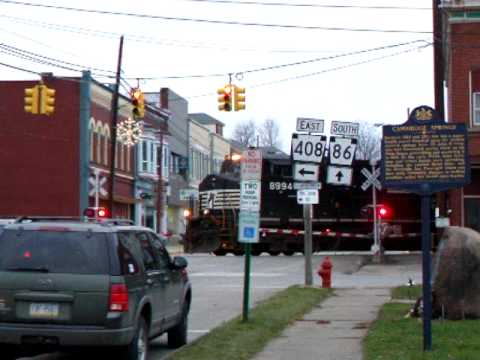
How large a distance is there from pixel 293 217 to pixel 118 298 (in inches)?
1328

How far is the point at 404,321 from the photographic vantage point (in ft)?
48.3

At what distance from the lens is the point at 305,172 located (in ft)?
74.4

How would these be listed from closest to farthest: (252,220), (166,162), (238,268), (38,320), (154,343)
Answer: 1. (38,320)
2. (154,343)
3. (252,220)
4. (238,268)
5. (166,162)

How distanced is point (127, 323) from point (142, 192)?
52322 mm

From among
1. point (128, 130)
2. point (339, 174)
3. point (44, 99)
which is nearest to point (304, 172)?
point (339, 174)

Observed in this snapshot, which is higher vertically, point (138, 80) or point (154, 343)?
point (138, 80)

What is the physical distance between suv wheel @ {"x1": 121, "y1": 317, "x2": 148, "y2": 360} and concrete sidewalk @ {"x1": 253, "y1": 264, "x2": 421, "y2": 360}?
147 cm

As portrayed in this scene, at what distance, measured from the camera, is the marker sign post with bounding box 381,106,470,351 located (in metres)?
11.7

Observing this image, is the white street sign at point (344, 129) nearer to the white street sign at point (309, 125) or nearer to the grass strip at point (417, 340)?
the white street sign at point (309, 125)

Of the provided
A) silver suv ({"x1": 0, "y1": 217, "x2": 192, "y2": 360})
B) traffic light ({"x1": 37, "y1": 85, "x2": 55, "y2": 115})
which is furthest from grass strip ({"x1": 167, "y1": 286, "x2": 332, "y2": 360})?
traffic light ({"x1": 37, "y1": 85, "x2": 55, "y2": 115})

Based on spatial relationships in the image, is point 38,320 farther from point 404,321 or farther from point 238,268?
point 238,268

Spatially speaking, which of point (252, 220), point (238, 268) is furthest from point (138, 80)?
point (252, 220)

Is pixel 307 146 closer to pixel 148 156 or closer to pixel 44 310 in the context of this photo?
pixel 44 310

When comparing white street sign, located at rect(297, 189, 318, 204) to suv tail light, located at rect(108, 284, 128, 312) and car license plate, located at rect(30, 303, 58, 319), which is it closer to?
suv tail light, located at rect(108, 284, 128, 312)
